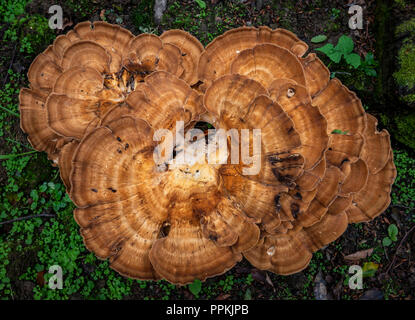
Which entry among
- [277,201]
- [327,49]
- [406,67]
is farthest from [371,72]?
[277,201]

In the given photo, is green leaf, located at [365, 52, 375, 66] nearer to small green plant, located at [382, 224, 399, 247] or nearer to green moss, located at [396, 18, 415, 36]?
green moss, located at [396, 18, 415, 36]

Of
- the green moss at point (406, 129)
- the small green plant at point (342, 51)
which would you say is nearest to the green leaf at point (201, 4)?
the small green plant at point (342, 51)

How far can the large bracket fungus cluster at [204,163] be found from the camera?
271 centimetres

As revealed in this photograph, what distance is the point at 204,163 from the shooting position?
2984 mm

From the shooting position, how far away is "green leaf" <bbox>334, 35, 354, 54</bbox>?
4.28m

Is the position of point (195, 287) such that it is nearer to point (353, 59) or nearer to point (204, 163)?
point (204, 163)

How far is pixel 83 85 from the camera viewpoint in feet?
9.96

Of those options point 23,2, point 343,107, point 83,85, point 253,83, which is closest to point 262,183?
point 253,83

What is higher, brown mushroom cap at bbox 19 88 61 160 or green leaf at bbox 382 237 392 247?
brown mushroom cap at bbox 19 88 61 160

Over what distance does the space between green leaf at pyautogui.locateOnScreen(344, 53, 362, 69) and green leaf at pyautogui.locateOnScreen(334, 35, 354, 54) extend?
7 cm

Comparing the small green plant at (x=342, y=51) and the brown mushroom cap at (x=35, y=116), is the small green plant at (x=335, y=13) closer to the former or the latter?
the small green plant at (x=342, y=51)

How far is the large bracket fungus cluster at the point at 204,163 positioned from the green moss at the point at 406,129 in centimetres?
133

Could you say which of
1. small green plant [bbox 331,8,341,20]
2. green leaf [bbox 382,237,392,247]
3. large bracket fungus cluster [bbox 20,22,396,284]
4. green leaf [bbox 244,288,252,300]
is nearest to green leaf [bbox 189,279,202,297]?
green leaf [bbox 244,288,252,300]
